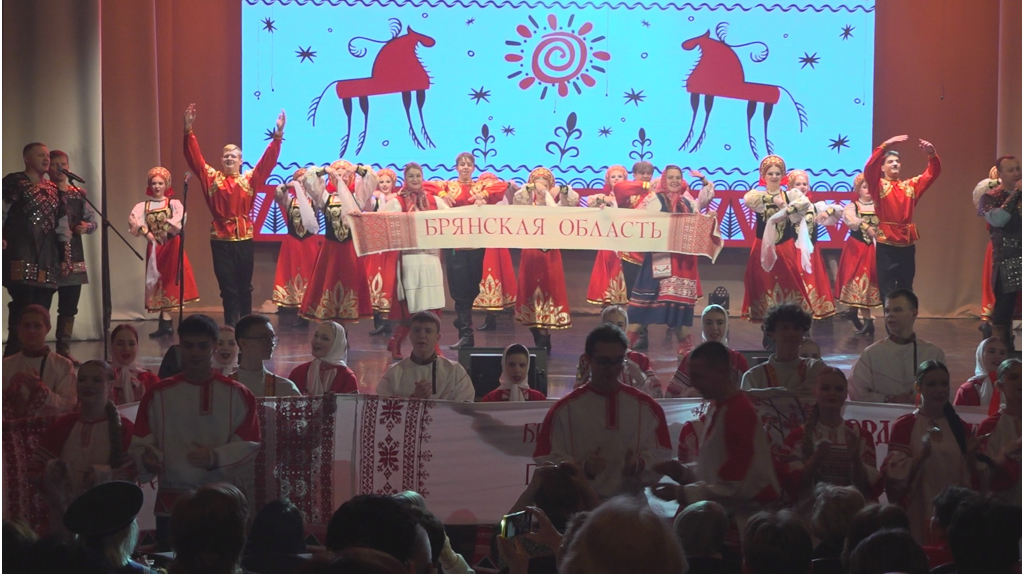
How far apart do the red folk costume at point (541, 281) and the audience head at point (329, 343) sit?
12.4 ft

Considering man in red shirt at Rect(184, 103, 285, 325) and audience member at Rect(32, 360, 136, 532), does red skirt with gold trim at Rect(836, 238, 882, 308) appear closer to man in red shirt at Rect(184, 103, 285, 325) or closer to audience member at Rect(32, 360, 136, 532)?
man in red shirt at Rect(184, 103, 285, 325)

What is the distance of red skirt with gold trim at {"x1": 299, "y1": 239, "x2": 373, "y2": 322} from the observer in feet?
27.0

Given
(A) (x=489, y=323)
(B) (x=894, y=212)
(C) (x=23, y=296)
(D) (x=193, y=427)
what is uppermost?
(B) (x=894, y=212)

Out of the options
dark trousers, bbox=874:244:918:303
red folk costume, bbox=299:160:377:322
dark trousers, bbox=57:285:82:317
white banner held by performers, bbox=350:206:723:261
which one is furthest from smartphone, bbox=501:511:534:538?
dark trousers, bbox=874:244:918:303

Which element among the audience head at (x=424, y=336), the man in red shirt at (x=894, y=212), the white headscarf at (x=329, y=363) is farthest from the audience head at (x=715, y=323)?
the man in red shirt at (x=894, y=212)

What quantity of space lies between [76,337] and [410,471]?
18.0 feet

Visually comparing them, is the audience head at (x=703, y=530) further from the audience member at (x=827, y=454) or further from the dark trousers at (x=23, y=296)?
the dark trousers at (x=23, y=296)

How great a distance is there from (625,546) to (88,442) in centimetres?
207

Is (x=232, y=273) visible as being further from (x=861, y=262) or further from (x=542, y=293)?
(x=861, y=262)

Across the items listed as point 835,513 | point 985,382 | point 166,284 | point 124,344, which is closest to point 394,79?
point 166,284

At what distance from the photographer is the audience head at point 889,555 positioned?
1900 mm

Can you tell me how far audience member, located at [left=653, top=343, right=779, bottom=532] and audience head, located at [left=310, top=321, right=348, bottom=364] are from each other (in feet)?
6.39

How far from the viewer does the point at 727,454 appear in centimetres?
266

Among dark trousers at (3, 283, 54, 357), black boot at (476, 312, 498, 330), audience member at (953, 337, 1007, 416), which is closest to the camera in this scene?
audience member at (953, 337, 1007, 416)
